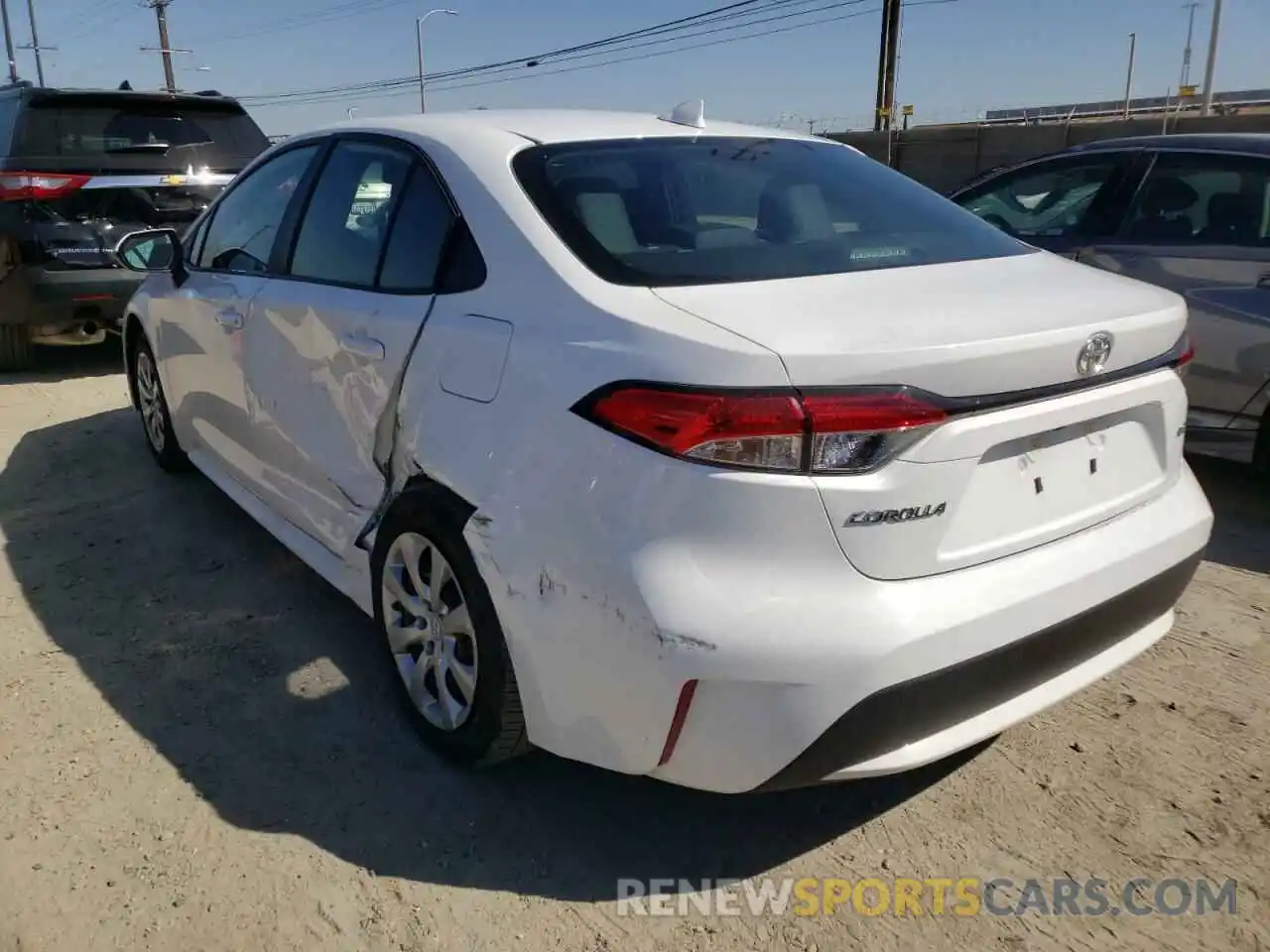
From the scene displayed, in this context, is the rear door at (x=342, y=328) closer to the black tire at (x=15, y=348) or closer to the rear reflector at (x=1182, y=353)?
the rear reflector at (x=1182, y=353)

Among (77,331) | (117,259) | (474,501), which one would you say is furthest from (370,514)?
(77,331)

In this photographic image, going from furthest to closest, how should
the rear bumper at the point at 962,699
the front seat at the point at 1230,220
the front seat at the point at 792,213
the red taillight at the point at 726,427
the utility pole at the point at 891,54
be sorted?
the utility pole at the point at 891,54 < the front seat at the point at 1230,220 < the front seat at the point at 792,213 < the rear bumper at the point at 962,699 < the red taillight at the point at 726,427

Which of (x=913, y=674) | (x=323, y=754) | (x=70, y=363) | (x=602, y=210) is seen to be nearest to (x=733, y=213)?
(x=602, y=210)

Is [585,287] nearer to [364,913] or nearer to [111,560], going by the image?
[364,913]

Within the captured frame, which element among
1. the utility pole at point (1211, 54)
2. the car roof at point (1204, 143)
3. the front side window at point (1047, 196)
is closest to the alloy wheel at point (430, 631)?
the front side window at point (1047, 196)

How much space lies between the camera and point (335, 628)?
348 cm

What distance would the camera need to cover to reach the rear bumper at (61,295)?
6570 mm

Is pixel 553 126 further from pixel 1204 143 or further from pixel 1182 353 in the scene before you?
pixel 1204 143

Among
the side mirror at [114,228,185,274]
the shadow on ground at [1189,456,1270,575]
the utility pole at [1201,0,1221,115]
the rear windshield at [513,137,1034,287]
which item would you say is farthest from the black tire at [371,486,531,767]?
the utility pole at [1201,0,1221,115]

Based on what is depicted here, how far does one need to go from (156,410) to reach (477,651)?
3205 mm

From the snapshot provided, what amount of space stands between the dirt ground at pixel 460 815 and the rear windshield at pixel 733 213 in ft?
4.30

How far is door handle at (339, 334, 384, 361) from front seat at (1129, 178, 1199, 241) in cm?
364

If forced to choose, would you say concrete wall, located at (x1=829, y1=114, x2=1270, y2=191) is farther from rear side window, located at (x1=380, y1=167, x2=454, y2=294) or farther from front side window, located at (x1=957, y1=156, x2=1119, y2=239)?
rear side window, located at (x1=380, y1=167, x2=454, y2=294)

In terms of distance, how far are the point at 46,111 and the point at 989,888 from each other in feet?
23.2
